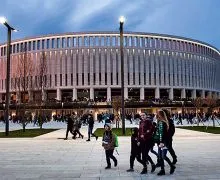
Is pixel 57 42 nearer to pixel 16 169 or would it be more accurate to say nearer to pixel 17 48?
pixel 17 48

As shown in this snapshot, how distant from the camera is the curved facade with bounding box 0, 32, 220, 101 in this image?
329ft

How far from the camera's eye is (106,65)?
100125 millimetres

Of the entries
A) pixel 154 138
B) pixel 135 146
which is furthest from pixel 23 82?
pixel 154 138

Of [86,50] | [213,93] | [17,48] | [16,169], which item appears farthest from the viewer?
[213,93]

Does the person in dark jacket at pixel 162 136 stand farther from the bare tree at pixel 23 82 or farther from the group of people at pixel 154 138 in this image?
the bare tree at pixel 23 82

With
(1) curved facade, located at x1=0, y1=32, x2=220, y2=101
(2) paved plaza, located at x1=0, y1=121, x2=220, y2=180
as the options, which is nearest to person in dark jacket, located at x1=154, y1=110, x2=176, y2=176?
(2) paved plaza, located at x1=0, y1=121, x2=220, y2=180

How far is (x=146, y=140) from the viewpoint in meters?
9.68

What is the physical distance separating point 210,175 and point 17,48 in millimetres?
104284

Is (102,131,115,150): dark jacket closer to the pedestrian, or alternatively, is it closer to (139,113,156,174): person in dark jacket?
the pedestrian

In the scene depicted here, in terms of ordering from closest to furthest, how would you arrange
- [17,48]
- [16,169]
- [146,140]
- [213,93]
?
[146,140] < [16,169] < [17,48] < [213,93]

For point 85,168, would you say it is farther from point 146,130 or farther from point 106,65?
point 106,65

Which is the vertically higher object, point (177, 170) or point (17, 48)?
point (17, 48)

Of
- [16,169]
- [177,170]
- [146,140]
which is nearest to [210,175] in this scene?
[177,170]

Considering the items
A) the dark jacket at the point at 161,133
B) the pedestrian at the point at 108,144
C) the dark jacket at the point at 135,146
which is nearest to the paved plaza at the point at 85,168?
the pedestrian at the point at 108,144
